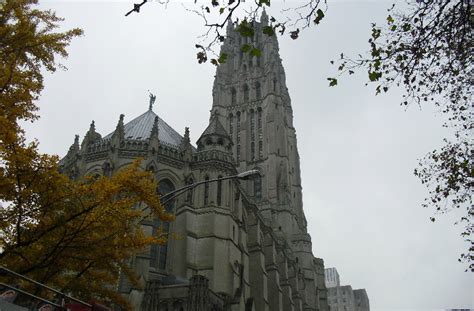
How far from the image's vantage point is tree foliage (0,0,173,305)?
1262 cm

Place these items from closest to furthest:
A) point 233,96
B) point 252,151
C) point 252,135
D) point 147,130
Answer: point 147,130 → point 252,151 → point 252,135 → point 233,96

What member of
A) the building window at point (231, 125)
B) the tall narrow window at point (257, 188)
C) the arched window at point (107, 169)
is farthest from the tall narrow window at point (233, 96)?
the arched window at point (107, 169)

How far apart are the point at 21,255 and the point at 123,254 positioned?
2857 millimetres

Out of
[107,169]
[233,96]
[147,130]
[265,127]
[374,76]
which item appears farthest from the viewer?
[233,96]

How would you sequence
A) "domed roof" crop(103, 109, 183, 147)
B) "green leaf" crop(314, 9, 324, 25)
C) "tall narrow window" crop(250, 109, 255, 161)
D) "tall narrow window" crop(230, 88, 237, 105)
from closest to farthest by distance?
"green leaf" crop(314, 9, 324, 25) → "domed roof" crop(103, 109, 183, 147) → "tall narrow window" crop(250, 109, 255, 161) → "tall narrow window" crop(230, 88, 237, 105)

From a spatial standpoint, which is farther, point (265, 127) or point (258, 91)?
point (258, 91)

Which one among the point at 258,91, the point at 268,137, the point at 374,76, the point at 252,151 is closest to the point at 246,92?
the point at 258,91

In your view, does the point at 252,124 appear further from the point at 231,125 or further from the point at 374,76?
the point at 374,76

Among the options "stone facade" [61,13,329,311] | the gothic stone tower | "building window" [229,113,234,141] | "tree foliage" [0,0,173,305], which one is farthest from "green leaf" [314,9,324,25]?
"building window" [229,113,234,141]

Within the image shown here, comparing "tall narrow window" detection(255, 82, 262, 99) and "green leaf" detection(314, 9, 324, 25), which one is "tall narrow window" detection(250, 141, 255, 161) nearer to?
"tall narrow window" detection(255, 82, 262, 99)

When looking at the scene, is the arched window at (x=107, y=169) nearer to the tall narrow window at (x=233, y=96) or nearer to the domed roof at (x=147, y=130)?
the domed roof at (x=147, y=130)

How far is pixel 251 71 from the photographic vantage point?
67000 millimetres

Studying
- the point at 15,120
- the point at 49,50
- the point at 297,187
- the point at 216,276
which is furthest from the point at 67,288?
the point at 297,187

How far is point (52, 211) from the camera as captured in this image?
13.3 m
